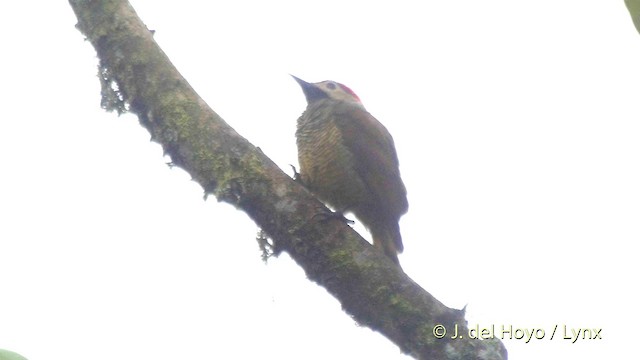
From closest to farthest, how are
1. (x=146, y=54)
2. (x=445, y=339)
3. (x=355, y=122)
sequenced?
(x=445, y=339), (x=146, y=54), (x=355, y=122)

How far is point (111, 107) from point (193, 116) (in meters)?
0.55

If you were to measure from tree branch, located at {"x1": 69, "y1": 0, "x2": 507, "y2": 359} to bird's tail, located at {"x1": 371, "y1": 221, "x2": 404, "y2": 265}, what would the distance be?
3.88 feet

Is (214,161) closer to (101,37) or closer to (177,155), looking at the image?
(177,155)

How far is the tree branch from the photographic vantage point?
344 centimetres

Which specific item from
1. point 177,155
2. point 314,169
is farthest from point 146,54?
point 314,169

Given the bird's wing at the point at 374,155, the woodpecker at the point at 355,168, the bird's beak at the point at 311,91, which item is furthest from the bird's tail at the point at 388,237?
the bird's beak at the point at 311,91

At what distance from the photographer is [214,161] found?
378 cm

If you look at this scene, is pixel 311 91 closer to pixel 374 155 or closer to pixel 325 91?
pixel 325 91

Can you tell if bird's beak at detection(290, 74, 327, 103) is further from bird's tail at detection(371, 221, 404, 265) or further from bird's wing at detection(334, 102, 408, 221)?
bird's tail at detection(371, 221, 404, 265)

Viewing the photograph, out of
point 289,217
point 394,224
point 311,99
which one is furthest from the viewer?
point 311,99

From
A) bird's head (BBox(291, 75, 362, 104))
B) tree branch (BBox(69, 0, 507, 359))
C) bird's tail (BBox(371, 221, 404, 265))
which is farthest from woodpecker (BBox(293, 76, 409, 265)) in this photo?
tree branch (BBox(69, 0, 507, 359))

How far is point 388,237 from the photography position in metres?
4.98

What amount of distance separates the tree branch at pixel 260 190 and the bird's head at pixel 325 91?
6.71ft

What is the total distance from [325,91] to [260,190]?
241 cm
